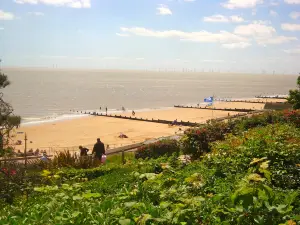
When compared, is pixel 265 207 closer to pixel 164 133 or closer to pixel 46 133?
pixel 164 133

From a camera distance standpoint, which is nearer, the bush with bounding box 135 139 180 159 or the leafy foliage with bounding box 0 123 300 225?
the leafy foliage with bounding box 0 123 300 225

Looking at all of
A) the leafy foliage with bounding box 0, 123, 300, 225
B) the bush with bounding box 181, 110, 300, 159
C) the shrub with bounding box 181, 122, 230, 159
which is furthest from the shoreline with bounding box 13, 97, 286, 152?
the leafy foliage with bounding box 0, 123, 300, 225

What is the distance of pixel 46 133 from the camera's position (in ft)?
137

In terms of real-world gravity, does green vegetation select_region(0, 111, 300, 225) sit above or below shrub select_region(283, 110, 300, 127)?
below

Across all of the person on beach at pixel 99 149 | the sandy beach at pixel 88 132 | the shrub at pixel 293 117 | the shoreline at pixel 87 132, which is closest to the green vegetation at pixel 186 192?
the shrub at pixel 293 117

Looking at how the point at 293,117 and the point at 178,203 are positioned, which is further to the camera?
the point at 293,117

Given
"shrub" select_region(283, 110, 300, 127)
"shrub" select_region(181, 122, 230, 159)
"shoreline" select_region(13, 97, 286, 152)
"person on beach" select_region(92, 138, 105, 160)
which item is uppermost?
"shrub" select_region(283, 110, 300, 127)

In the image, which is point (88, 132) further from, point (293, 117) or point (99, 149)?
point (293, 117)

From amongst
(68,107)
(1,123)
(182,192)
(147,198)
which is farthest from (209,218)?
(68,107)

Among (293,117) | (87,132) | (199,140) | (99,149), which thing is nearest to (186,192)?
(199,140)

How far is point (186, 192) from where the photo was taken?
14.0 feet

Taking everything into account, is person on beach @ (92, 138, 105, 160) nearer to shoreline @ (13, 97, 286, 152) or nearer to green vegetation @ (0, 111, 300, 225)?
green vegetation @ (0, 111, 300, 225)

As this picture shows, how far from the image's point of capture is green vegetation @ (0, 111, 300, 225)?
10.5 feet

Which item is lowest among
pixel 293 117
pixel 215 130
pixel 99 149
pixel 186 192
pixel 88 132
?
pixel 88 132
